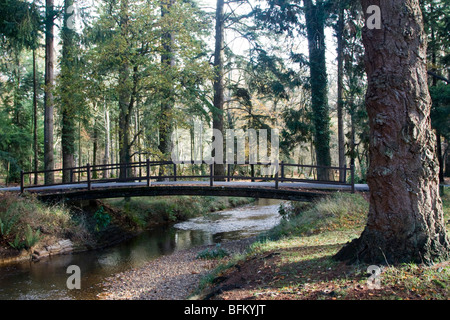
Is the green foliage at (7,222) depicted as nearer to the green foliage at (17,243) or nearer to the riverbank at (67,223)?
the riverbank at (67,223)

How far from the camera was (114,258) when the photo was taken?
1219 cm

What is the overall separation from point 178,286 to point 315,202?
6498 millimetres

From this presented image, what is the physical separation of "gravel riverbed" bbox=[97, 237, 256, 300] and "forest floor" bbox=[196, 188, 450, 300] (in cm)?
110

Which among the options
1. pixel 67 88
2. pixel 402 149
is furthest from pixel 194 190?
pixel 402 149

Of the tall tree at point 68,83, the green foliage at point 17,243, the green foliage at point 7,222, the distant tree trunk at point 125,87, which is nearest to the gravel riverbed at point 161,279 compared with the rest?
the green foliage at point 17,243

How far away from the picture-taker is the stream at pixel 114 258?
880cm

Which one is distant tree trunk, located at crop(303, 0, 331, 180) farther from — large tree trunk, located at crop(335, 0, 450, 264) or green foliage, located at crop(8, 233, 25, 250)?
green foliage, located at crop(8, 233, 25, 250)

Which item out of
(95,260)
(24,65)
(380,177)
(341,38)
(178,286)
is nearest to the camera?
(380,177)

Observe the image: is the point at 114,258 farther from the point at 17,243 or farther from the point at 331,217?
the point at 331,217

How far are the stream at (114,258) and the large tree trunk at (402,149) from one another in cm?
694

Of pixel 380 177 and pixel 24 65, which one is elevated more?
pixel 24 65

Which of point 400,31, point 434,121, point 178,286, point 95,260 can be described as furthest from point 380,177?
point 434,121

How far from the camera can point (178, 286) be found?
27.8 ft
